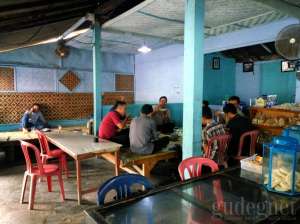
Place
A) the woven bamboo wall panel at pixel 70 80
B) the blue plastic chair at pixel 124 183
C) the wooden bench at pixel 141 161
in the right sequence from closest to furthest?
the blue plastic chair at pixel 124 183 → the wooden bench at pixel 141 161 → the woven bamboo wall panel at pixel 70 80

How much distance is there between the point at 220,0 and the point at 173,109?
393cm

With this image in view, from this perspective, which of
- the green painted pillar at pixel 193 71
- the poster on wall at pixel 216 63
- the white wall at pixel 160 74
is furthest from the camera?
the poster on wall at pixel 216 63

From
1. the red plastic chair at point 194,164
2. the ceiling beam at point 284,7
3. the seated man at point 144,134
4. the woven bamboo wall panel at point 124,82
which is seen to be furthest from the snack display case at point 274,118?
the woven bamboo wall panel at point 124,82

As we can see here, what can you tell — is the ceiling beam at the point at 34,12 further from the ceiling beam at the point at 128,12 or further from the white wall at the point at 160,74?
the white wall at the point at 160,74

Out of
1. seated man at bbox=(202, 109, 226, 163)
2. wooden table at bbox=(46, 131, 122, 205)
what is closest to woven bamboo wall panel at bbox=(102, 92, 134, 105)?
wooden table at bbox=(46, 131, 122, 205)

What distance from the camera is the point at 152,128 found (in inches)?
150

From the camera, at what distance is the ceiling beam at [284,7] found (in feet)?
11.0

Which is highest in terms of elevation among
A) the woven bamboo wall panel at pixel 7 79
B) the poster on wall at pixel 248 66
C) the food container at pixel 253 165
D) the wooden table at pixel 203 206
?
the poster on wall at pixel 248 66

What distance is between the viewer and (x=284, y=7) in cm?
357

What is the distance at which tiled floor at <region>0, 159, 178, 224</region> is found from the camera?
2.95 m

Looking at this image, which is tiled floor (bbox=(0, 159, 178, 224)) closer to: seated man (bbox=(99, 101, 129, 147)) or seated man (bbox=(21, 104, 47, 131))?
seated man (bbox=(99, 101, 129, 147))

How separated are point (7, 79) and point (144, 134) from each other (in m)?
5.25

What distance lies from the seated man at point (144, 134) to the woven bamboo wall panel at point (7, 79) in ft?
16.2

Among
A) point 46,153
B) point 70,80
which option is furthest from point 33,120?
point 46,153
